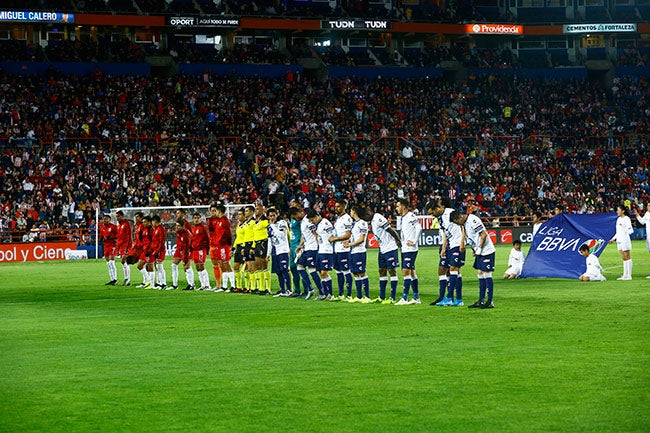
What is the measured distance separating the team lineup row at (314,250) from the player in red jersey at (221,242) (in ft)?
0.09

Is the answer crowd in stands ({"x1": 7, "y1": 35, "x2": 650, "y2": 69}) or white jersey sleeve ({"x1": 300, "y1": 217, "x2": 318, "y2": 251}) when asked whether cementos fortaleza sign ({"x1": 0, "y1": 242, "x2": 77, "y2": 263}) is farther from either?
white jersey sleeve ({"x1": 300, "y1": 217, "x2": 318, "y2": 251})

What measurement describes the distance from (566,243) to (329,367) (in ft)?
61.8

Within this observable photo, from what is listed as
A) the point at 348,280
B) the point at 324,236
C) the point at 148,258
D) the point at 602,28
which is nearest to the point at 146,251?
the point at 148,258

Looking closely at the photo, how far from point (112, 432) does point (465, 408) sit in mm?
3622

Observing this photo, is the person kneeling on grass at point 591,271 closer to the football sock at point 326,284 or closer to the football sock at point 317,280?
the football sock at point 317,280

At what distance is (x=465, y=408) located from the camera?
10508 millimetres

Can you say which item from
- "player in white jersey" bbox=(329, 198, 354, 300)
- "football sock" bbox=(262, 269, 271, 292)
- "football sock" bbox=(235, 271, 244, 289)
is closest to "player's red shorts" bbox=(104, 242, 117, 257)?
"football sock" bbox=(235, 271, 244, 289)

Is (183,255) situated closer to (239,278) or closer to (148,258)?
(148,258)

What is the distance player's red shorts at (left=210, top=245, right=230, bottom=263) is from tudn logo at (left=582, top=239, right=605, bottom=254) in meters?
10.7

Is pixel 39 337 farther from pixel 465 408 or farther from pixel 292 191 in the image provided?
pixel 292 191

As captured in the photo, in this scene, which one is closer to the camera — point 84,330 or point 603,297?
point 84,330

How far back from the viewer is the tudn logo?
30191mm

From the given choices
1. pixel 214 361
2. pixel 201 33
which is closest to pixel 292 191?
pixel 201 33

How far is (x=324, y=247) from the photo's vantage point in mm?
24469
